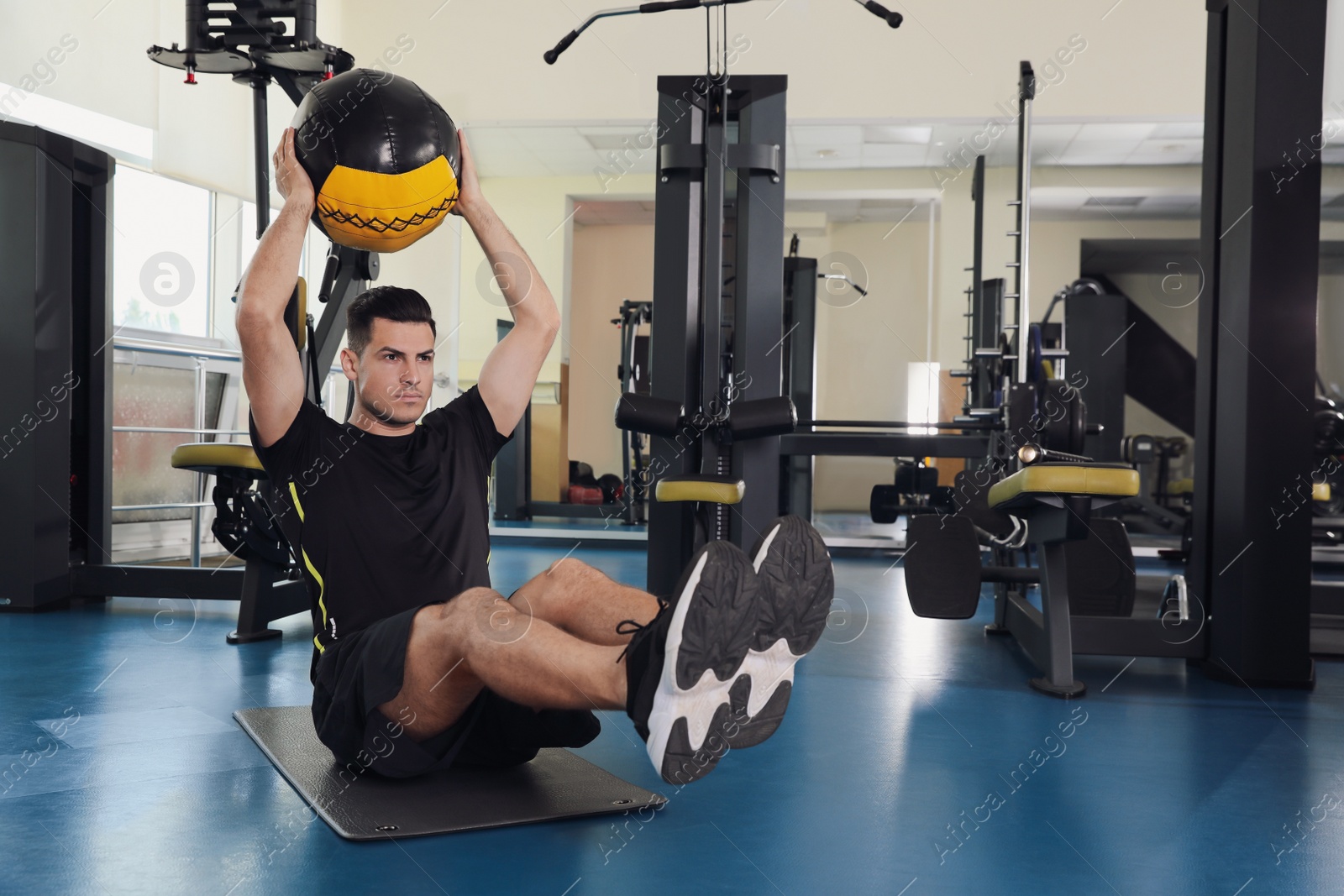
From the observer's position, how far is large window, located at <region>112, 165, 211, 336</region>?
17.8ft

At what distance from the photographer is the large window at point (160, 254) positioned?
5.43 meters

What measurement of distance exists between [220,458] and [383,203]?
1837mm

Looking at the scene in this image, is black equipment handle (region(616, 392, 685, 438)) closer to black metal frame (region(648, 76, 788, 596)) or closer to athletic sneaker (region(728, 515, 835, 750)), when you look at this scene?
black metal frame (region(648, 76, 788, 596))

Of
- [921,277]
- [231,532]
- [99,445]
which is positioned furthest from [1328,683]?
[921,277]

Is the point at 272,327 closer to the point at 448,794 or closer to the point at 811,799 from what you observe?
the point at 448,794

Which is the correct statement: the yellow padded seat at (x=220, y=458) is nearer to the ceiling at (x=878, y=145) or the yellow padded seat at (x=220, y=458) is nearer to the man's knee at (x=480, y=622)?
the man's knee at (x=480, y=622)

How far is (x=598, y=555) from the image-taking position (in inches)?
263

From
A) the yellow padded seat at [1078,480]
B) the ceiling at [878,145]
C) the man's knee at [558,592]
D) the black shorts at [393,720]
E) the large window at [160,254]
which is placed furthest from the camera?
the ceiling at [878,145]

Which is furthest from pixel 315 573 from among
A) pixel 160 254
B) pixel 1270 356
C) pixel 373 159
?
pixel 160 254

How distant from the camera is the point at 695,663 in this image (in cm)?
137

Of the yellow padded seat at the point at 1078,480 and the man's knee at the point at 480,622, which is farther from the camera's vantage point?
the yellow padded seat at the point at 1078,480

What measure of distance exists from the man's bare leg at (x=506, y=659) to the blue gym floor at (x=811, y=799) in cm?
24

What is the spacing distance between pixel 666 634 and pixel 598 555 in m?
5.33

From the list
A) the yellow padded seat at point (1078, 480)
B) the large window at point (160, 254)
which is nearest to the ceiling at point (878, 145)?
the large window at point (160, 254)
